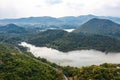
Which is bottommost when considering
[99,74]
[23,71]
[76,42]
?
[76,42]

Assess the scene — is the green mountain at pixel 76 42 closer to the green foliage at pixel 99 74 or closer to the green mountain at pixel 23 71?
the green mountain at pixel 23 71

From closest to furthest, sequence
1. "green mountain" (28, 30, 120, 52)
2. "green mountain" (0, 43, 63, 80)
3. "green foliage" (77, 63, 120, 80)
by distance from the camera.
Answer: "green foliage" (77, 63, 120, 80)
"green mountain" (0, 43, 63, 80)
"green mountain" (28, 30, 120, 52)

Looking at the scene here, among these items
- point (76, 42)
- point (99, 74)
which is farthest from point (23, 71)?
point (76, 42)

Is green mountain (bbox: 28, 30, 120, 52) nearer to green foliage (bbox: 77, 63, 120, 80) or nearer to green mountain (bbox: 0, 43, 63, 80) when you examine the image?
green mountain (bbox: 0, 43, 63, 80)

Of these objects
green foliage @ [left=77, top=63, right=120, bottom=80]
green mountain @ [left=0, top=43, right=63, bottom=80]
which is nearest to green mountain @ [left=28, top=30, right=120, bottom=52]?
green mountain @ [left=0, top=43, right=63, bottom=80]

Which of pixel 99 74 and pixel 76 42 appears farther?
pixel 76 42

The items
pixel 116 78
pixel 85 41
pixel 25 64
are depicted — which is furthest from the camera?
pixel 85 41

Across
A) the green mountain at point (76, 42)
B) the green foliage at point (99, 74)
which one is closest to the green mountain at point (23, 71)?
the green foliage at point (99, 74)

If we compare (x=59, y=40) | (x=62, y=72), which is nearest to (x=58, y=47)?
(x=59, y=40)

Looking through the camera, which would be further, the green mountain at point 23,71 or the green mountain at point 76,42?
the green mountain at point 76,42

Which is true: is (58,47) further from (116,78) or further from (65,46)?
(116,78)

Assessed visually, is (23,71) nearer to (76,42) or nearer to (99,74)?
(99,74)
